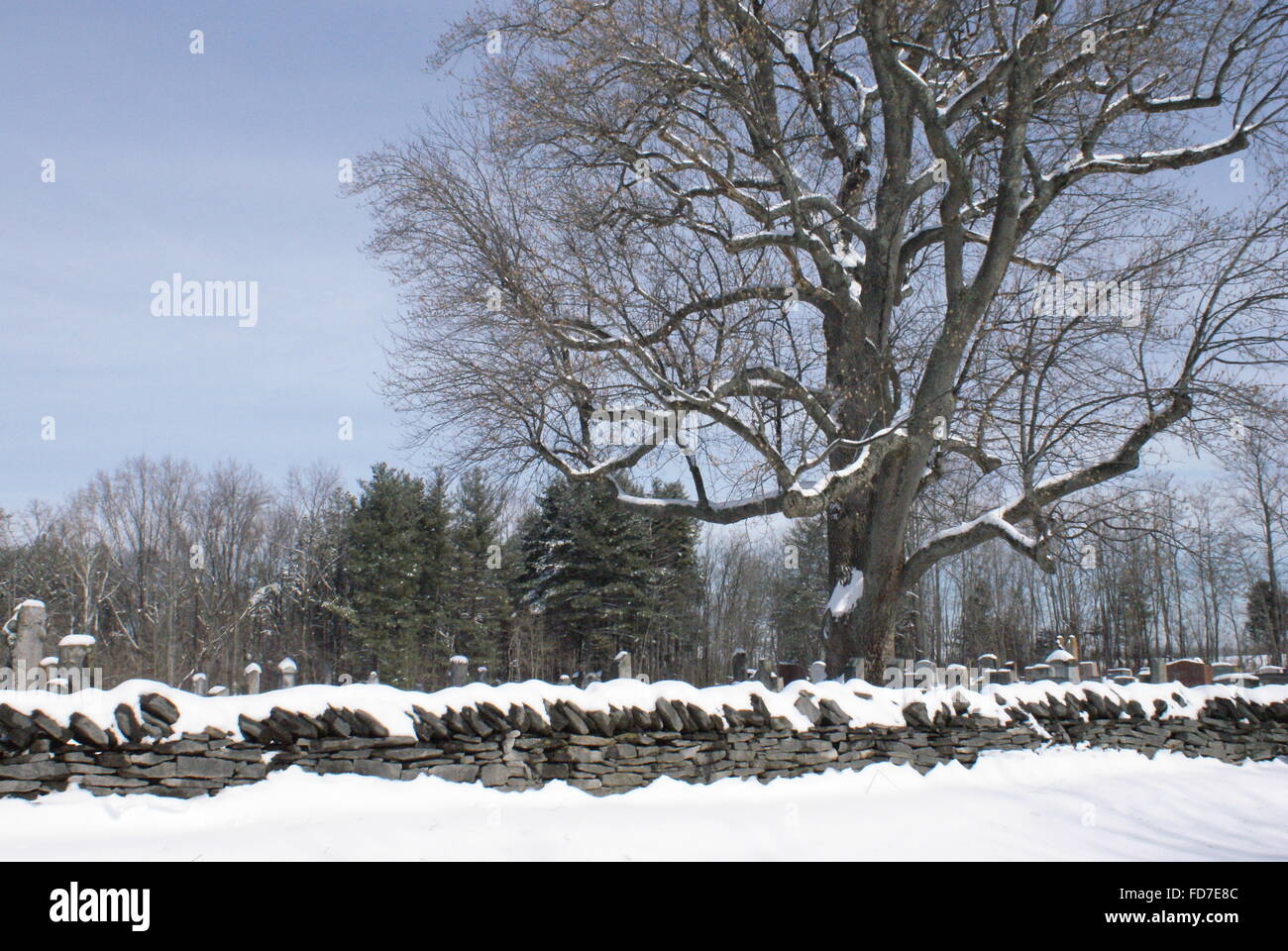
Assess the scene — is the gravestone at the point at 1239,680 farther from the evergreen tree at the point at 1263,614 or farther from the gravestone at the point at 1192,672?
the evergreen tree at the point at 1263,614

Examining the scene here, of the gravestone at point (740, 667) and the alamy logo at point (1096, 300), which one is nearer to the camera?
the alamy logo at point (1096, 300)

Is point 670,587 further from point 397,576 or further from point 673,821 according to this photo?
point 673,821

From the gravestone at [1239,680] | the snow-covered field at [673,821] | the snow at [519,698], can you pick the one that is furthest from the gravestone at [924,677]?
the gravestone at [1239,680]

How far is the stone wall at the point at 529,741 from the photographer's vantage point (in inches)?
191

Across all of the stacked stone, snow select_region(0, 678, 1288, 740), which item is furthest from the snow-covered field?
A: snow select_region(0, 678, 1288, 740)

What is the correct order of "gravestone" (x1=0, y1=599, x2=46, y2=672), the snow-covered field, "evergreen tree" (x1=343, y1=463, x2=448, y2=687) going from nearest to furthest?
1. the snow-covered field
2. "gravestone" (x1=0, y1=599, x2=46, y2=672)
3. "evergreen tree" (x1=343, y1=463, x2=448, y2=687)

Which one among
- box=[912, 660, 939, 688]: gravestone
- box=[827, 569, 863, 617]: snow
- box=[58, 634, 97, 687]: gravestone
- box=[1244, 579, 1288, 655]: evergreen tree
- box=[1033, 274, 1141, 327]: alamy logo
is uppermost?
box=[1033, 274, 1141, 327]: alamy logo
